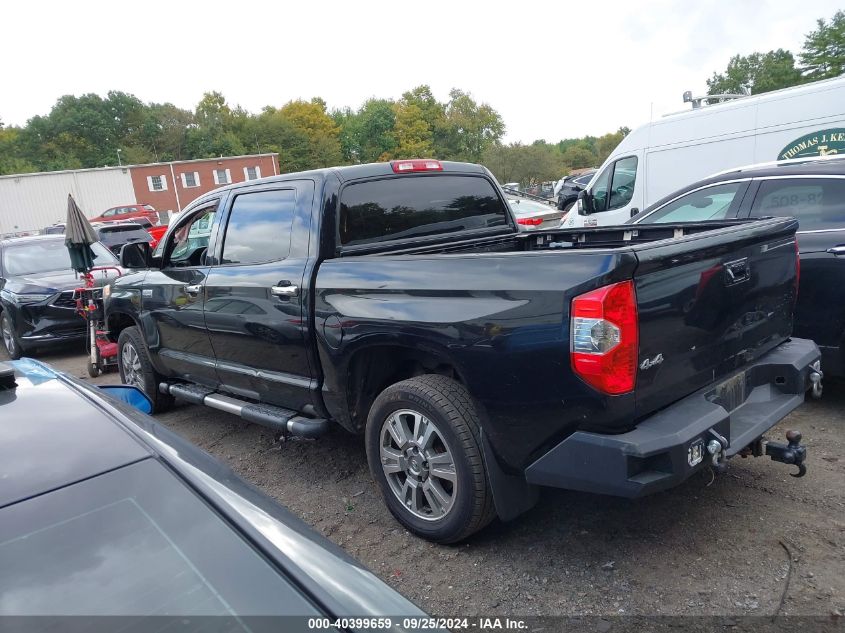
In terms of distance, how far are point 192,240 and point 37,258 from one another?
20.3 ft

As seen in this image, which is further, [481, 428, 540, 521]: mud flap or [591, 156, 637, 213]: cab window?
[591, 156, 637, 213]: cab window

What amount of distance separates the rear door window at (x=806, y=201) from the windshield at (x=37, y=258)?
8732 mm

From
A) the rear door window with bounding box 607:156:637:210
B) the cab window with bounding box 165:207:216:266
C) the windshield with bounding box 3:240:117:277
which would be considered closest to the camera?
the cab window with bounding box 165:207:216:266

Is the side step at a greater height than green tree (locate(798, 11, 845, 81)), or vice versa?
green tree (locate(798, 11, 845, 81))

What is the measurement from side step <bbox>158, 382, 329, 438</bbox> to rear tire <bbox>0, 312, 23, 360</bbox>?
208 inches

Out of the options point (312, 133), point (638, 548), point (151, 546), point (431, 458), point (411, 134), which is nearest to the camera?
point (151, 546)

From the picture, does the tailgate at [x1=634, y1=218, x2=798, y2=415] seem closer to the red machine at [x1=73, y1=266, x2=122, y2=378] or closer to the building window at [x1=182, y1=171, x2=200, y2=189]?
the red machine at [x1=73, y1=266, x2=122, y2=378]

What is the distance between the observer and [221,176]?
58.4 meters

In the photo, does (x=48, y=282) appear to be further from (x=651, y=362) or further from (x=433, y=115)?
(x=433, y=115)

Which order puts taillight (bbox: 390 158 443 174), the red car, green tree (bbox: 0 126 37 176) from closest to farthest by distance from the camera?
taillight (bbox: 390 158 443 174) → the red car → green tree (bbox: 0 126 37 176)

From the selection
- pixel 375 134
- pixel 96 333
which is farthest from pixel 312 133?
pixel 96 333

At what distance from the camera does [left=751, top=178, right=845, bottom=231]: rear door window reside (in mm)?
4621

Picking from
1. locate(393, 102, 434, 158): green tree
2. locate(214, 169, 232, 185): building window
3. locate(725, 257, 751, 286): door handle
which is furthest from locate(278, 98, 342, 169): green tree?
locate(725, 257, 751, 286): door handle

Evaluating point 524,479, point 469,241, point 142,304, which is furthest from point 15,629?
point 142,304
